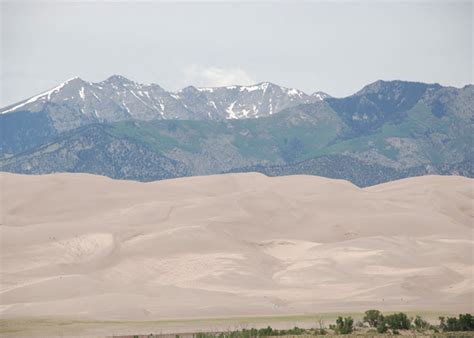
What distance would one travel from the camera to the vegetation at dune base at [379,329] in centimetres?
6819

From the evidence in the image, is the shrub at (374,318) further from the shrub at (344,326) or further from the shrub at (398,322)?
the shrub at (344,326)

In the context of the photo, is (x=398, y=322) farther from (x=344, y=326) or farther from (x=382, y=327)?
(x=344, y=326)

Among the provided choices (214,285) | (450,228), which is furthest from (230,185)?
(214,285)

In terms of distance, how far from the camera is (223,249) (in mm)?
113500

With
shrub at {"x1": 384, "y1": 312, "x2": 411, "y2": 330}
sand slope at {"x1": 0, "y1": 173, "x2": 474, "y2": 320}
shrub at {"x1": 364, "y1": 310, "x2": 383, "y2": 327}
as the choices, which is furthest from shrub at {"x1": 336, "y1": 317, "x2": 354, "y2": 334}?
sand slope at {"x1": 0, "y1": 173, "x2": 474, "y2": 320}

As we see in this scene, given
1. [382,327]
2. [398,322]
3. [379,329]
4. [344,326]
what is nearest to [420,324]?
[398,322]

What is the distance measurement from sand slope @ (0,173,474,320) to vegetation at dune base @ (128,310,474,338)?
40.6 feet

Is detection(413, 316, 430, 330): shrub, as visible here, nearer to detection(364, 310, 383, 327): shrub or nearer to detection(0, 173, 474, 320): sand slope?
detection(364, 310, 383, 327): shrub

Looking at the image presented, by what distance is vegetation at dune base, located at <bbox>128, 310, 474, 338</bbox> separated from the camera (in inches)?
2685

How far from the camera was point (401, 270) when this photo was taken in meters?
104

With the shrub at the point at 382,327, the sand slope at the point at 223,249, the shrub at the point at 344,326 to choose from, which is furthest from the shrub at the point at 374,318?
the sand slope at the point at 223,249

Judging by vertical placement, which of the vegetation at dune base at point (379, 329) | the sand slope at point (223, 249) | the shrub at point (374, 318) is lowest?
the vegetation at dune base at point (379, 329)

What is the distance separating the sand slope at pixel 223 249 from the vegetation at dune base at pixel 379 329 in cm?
1237

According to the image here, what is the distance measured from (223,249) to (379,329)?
43821 mm
